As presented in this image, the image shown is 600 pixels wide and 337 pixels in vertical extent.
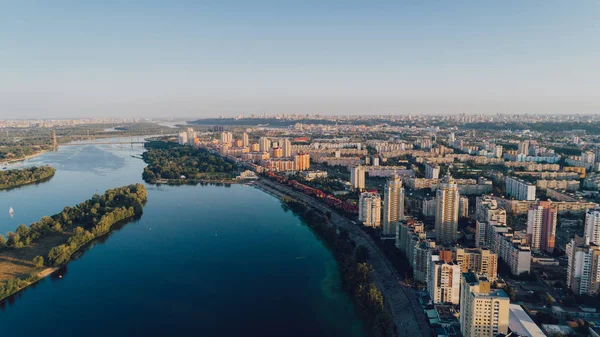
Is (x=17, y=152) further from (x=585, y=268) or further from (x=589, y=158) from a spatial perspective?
(x=589, y=158)

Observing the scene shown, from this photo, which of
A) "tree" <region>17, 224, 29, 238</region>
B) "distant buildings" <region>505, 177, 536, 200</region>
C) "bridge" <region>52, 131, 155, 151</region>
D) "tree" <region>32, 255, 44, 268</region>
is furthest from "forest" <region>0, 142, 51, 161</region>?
"distant buildings" <region>505, 177, 536, 200</region>

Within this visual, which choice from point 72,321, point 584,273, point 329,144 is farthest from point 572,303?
point 329,144

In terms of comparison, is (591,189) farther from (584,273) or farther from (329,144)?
(329,144)

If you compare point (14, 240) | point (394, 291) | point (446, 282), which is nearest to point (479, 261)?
point (446, 282)

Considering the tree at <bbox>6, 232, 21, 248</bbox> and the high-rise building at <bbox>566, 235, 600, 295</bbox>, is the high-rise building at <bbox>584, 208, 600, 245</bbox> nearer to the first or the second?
the high-rise building at <bbox>566, 235, 600, 295</bbox>

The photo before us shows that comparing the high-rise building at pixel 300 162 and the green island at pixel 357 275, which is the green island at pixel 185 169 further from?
the green island at pixel 357 275

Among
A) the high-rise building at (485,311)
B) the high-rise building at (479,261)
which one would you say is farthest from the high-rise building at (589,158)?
the high-rise building at (485,311)
